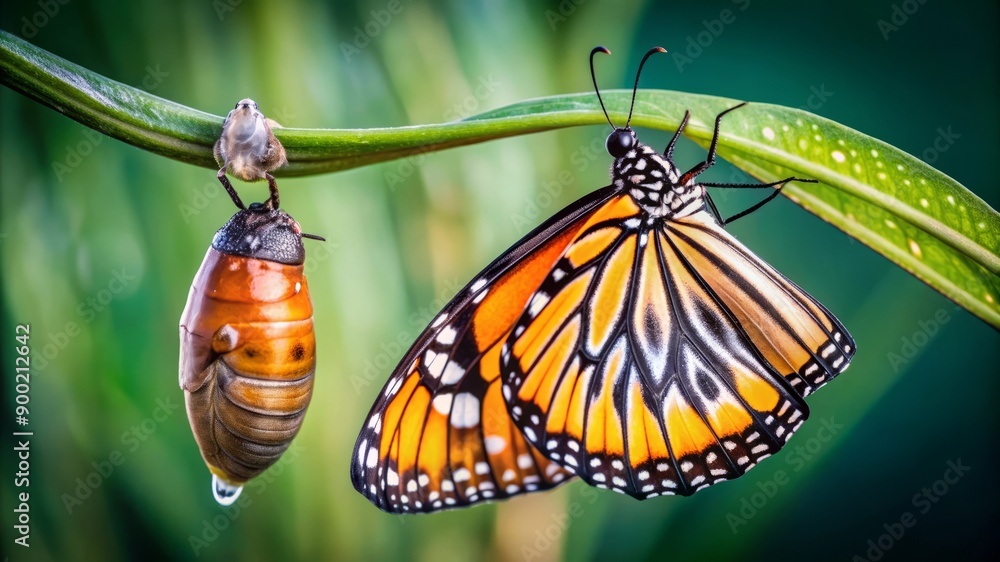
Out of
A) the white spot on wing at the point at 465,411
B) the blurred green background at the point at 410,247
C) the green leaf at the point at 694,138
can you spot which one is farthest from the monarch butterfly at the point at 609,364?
the blurred green background at the point at 410,247

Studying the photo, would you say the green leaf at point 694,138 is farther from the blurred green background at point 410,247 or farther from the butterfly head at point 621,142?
the blurred green background at point 410,247

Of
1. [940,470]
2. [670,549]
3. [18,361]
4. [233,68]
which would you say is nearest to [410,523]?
[670,549]

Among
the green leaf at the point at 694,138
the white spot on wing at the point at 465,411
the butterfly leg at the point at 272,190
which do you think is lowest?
the white spot on wing at the point at 465,411

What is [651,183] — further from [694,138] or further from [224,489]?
[224,489]

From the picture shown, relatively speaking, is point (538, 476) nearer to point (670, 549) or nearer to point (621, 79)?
point (670, 549)

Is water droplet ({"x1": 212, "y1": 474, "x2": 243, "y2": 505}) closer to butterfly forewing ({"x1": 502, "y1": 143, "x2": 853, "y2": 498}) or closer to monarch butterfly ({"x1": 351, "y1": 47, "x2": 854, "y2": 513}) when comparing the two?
monarch butterfly ({"x1": 351, "y1": 47, "x2": 854, "y2": 513})

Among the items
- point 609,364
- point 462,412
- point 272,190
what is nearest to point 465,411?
point 462,412
